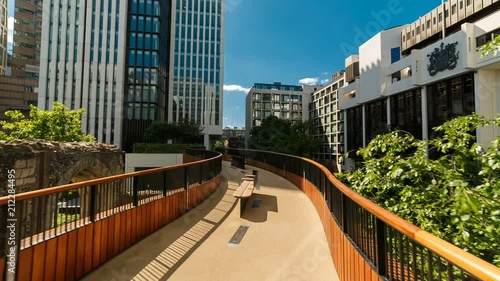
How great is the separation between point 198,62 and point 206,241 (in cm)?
5073

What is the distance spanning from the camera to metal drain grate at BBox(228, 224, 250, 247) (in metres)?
4.36

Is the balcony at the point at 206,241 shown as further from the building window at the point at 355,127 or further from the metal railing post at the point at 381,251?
the building window at the point at 355,127

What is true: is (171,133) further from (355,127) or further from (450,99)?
(450,99)

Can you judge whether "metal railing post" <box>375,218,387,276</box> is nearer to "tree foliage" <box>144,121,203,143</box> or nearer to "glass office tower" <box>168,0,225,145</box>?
"tree foliage" <box>144,121,203,143</box>

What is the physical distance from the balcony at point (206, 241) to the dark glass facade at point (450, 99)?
2325 cm

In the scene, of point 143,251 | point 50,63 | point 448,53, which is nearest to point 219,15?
point 50,63

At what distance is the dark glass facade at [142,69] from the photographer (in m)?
39.7

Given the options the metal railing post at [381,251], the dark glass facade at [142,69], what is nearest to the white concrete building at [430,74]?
the metal railing post at [381,251]

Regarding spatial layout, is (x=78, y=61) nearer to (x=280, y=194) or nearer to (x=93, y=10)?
(x=93, y=10)

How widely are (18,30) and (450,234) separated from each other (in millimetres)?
104938

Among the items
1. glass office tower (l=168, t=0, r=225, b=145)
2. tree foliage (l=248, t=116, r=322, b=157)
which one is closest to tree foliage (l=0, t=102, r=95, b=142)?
glass office tower (l=168, t=0, r=225, b=145)

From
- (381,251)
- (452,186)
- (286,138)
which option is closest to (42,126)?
(381,251)

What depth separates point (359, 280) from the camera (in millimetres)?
2494

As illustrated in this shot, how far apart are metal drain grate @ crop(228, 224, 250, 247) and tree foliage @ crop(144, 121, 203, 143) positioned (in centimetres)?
3077
